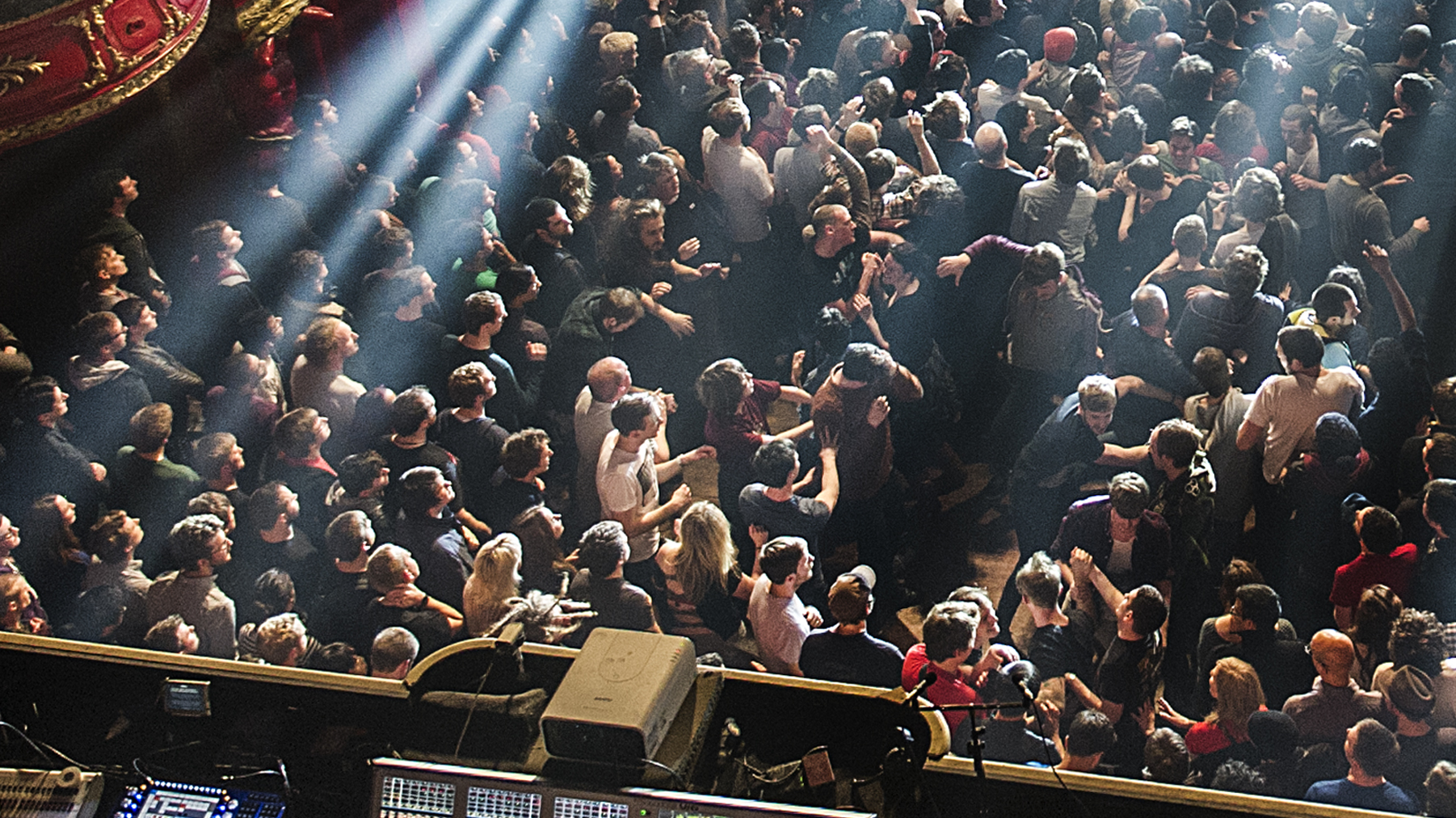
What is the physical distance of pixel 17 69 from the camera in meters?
7.65

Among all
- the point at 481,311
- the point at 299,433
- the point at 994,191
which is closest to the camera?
the point at 299,433

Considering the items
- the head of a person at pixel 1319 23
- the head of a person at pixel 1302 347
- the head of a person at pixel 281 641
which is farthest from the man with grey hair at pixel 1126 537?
the head of a person at pixel 1319 23

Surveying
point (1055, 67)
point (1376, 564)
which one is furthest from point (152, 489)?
point (1055, 67)

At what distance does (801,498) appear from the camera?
754 cm

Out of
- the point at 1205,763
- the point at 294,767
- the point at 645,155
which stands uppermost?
the point at 645,155

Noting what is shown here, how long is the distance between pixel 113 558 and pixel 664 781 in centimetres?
390

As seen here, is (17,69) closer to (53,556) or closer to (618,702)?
(53,556)

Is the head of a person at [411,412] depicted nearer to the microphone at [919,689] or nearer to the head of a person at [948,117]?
the microphone at [919,689]

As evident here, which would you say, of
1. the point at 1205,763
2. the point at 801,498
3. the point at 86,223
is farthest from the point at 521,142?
A: the point at 1205,763

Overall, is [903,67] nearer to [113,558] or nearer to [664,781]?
[113,558]

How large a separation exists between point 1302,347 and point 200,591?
18.8ft

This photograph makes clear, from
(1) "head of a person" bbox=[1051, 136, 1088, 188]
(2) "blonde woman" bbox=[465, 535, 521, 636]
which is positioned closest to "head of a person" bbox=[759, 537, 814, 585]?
(2) "blonde woman" bbox=[465, 535, 521, 636]

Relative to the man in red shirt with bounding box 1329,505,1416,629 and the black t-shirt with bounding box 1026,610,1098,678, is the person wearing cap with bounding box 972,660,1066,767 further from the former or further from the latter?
the man in red shirt with bounding box 1329,505,1416,629

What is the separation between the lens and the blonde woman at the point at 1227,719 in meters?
6.38
